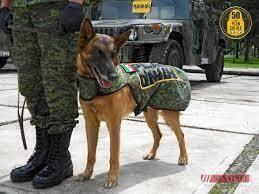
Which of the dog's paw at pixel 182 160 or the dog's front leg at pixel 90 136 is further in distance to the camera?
the dog's paw at pixel 182 160

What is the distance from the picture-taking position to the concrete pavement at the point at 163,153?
271cm

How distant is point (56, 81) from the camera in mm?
2680

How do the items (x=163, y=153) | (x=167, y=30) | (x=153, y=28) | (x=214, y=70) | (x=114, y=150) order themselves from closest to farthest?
(x=114, y=150) < (x=163, y=153) < (x=153, y=28) < (x=167, y=30) < (x=214, y=70)

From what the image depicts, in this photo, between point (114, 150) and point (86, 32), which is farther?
point (114, 150)

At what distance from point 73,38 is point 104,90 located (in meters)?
0.42

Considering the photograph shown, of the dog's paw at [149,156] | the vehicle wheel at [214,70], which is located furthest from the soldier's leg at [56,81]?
the vehicle wheel at [214,70]

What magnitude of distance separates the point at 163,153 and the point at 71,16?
150 cm

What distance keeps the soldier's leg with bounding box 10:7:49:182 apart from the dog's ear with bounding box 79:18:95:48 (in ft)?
1.33

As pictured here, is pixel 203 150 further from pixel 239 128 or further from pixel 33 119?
pixel 33 119

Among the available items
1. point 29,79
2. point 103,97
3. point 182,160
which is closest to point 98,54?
point 103,97

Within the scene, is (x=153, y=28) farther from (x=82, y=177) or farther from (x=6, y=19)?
(x=82, y=177)

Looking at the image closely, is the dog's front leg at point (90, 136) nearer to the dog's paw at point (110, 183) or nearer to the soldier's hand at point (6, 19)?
the dog's paw at point (110, 183)

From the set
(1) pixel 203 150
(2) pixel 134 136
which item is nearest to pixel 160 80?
(1) pixel 203 150

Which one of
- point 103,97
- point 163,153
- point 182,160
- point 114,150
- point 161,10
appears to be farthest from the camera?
point 161,10
